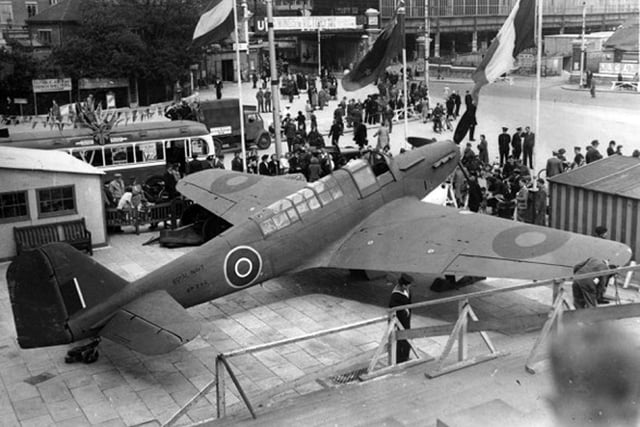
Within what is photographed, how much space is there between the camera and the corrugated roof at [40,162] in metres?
18.5

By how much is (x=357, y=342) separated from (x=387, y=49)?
524 inches

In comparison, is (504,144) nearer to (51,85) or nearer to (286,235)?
(286,235)

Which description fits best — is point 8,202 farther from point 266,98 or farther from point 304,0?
point 304,0

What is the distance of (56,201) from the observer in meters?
19.1

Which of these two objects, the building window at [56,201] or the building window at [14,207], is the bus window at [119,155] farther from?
the building window at [14,207]

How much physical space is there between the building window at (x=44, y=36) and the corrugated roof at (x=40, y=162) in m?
42.0

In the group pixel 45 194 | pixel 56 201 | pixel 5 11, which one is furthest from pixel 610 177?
pixel 5 11

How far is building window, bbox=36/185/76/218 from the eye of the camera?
741 inches

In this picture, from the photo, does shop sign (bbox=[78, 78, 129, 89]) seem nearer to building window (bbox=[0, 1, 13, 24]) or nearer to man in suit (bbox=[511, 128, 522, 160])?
building window (bbox=[0, 1, 13, 24])

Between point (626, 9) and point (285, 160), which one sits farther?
point (626, 9)

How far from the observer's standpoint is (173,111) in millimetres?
36469

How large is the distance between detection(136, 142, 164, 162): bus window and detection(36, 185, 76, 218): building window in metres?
6.99

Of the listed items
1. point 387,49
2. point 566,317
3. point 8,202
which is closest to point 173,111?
point 387,49

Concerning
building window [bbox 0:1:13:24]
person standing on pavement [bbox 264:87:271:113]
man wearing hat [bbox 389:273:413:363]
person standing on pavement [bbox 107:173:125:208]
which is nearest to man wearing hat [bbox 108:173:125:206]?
person standing on pavement [bbox 107:173:125:208]
